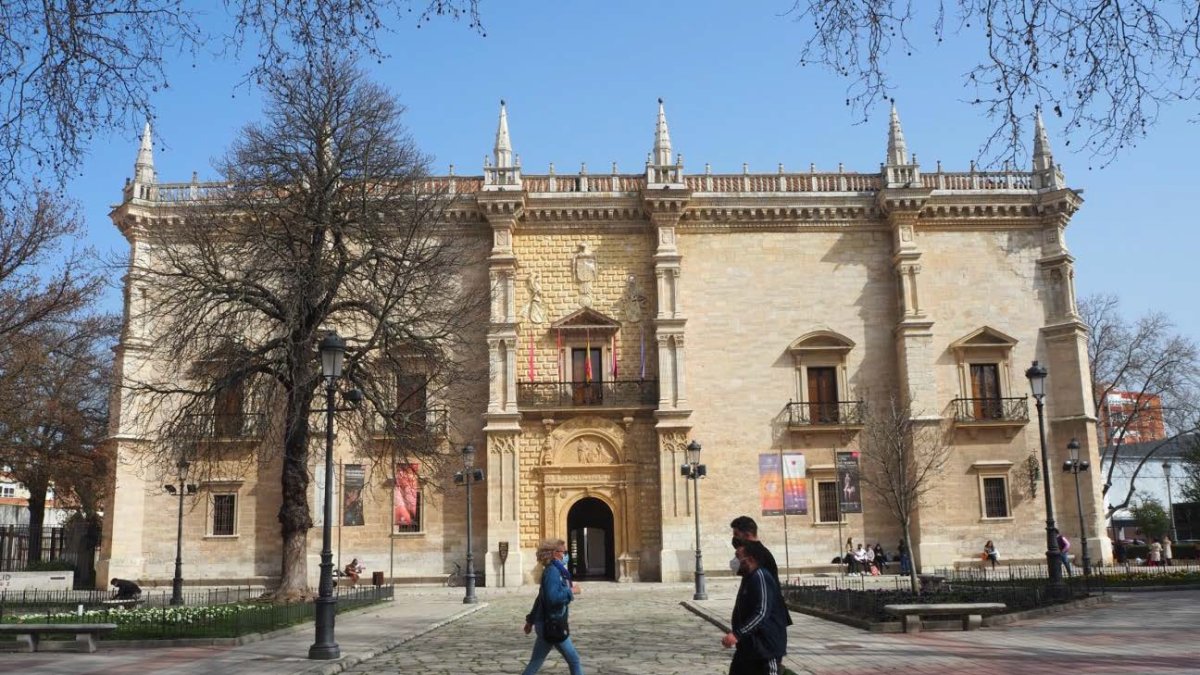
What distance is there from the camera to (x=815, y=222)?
3716cm

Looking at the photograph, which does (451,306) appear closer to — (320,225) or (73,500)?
(320,225)

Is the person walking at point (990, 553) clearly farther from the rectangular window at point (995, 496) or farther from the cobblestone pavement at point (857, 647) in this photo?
the cobblestone pavement at point (857, 647)

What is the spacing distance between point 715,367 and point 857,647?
22345mm

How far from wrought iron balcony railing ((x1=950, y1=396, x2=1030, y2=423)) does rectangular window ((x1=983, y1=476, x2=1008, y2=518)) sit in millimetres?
2098

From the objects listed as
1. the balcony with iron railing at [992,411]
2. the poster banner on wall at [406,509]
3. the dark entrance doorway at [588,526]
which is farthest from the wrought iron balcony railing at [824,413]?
the poster banner on wall at [406,509]

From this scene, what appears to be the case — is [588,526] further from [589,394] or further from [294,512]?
[294,512]

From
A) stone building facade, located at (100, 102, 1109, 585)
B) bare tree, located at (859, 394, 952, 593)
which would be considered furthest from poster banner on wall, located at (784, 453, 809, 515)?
bare tree, located at (859, 394, 952, 593)

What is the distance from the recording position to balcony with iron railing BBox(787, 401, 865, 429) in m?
35.2

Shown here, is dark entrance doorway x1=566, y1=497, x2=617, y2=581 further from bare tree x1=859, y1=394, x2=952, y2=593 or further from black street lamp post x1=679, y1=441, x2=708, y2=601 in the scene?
bare tree x1=859, y1=394, x2=952, y2=593

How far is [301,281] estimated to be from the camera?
23.3 meters

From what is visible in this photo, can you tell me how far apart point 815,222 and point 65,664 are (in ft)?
96.8

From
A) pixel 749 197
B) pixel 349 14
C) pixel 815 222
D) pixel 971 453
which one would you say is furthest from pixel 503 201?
pixel 349 14

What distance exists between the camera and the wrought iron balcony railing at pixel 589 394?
3519 centimetres

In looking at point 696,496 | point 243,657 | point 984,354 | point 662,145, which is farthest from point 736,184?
point 243,657
